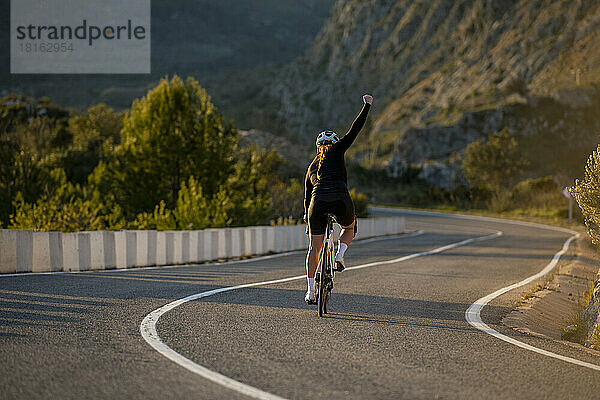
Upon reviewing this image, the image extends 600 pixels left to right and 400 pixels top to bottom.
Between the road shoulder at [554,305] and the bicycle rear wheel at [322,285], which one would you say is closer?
the bicycle rear wheel at [322,285]

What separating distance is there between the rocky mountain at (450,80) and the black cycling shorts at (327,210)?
205 feet

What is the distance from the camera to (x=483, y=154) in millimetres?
58000

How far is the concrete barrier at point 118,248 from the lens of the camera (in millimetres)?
10695

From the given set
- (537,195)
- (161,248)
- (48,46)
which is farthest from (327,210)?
(48,46)

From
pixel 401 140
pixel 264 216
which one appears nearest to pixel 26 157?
pixel 264 216

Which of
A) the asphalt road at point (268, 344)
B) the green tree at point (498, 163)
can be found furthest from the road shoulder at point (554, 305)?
the green tree at point (498, 163)

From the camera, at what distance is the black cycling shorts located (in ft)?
23.7

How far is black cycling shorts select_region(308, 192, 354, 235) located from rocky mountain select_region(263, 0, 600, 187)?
2454 inches

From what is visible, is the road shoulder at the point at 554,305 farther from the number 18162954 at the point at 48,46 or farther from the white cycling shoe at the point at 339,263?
the number 18162954 at the point at 48,46

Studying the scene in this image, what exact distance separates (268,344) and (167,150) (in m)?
20.8

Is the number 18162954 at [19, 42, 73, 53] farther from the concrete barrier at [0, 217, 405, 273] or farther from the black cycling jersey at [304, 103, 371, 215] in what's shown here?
the black cycling jersey at [304, 103, 371, 215]

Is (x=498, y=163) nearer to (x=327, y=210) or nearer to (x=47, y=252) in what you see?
(x=47, y=252)

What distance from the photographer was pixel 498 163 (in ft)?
188

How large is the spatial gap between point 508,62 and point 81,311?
101691mm
